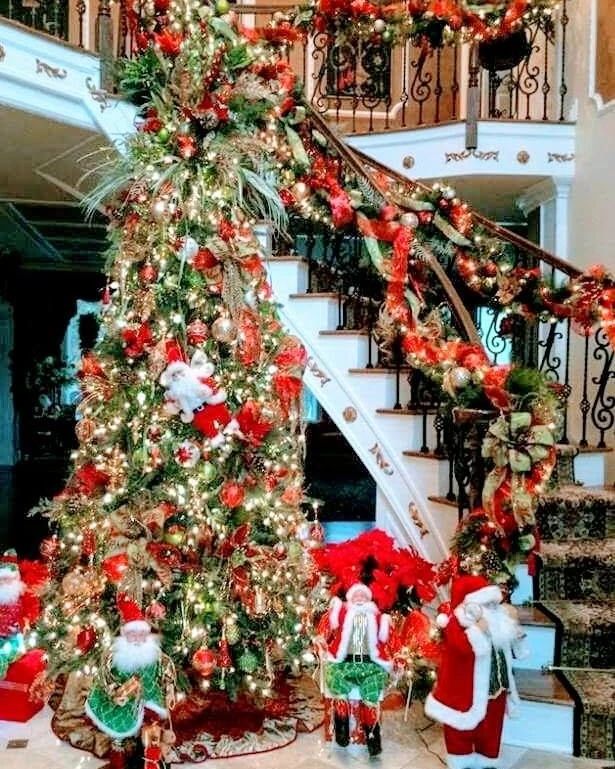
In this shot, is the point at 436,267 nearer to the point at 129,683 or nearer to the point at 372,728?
the point at 372,728

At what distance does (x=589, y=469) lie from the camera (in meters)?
4.04

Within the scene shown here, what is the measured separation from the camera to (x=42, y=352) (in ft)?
33.4

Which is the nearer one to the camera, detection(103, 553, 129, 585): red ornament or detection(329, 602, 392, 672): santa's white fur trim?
detection(103, 553, 129, 585): red ornament

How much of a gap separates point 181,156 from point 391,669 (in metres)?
2.14

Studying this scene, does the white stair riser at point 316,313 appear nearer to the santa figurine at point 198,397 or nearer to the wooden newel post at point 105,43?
the santa figurine at point 198,397

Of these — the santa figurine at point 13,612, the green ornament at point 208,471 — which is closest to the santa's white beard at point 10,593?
the santa figurine at point 13,612

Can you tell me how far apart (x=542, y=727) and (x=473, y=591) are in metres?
0.70

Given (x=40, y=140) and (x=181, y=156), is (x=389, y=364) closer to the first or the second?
(x=181, y=156)

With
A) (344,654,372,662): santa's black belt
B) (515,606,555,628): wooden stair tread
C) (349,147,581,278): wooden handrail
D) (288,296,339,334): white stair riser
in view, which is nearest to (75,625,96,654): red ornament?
(344,654,372,662): santa's black belt

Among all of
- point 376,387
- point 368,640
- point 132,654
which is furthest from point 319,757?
point 376,387

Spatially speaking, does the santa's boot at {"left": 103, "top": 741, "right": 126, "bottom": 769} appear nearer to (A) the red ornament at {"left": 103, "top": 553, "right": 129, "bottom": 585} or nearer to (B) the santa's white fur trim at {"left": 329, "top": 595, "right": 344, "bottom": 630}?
(A) the red ornament at {"left": 103, "top": 553, "right": 129, "bottom": 585}

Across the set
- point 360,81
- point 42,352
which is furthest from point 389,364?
point 42,352

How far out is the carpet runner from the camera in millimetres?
2793

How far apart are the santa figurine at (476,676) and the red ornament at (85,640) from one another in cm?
127
